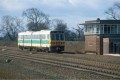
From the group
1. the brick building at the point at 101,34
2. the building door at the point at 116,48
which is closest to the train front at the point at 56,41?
the brick building at the point at 101,34

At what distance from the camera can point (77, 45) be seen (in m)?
67.6

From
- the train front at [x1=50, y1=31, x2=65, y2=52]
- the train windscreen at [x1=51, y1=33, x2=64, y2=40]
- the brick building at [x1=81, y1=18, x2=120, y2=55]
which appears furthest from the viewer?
the brick building at [x1=81, y1=18, x2=120, y2=55]

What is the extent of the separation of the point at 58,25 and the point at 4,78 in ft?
358

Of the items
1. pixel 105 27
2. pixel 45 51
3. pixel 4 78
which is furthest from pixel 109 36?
pixel 4 78

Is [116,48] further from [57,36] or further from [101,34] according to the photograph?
[57,36]

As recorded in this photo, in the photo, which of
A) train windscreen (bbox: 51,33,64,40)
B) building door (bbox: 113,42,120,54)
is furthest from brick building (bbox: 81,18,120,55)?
train windscreen (bbox: 51,33,64,40)

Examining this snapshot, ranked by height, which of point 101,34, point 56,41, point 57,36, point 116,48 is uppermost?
point 101,34

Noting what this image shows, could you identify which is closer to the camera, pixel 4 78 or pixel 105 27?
pixel 4 78

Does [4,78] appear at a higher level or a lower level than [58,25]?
lower

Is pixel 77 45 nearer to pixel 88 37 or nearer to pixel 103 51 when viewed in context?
pixel 88 37

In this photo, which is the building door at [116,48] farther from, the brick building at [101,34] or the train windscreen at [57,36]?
the train windscreen at [57,36]

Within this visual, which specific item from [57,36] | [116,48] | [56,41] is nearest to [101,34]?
[116,48]

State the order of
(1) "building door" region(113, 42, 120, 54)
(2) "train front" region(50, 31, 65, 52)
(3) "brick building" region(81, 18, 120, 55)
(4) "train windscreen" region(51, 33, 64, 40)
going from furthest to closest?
(3) "brick building" region(81, 18, 120, 55) → (1) "building door" region(113, 42, 120, 54) → (4) "train windscreen" region(51, 33, 64, 40) → (2) "train front" region(50, 31, 65, 52)

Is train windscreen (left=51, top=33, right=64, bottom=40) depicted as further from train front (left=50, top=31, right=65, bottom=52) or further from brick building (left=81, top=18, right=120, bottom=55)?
brick building (left=81, top=18, right=120, bottom=55)
